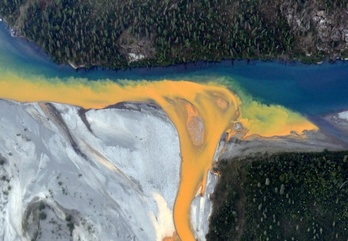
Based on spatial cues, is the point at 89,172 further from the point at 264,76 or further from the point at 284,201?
the point at 264,76

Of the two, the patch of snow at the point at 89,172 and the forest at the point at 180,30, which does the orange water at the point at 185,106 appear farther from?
the forest at the point at 180,30

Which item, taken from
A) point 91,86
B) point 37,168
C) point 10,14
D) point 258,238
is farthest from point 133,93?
point 258,238

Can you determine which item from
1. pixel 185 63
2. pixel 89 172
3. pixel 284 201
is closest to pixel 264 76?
pixel 185 63

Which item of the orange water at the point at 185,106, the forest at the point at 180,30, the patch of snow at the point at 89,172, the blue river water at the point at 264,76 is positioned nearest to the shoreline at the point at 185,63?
the blue river water at the point at 264,76

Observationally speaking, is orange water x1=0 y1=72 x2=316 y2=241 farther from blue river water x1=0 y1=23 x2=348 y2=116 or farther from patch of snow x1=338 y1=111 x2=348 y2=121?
patch of snow x1=338 y1=111 x2=348 y2=121

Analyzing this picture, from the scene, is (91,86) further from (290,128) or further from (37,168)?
(290,128)

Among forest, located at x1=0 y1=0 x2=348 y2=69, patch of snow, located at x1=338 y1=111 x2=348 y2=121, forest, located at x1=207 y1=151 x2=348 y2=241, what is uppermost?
forest, located at x1=0 y1=0 x2=348 y2=69

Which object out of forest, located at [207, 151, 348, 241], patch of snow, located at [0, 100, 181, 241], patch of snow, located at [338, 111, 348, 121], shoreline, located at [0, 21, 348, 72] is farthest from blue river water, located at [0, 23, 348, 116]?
forest, located at [207, 151, 348, 241]
